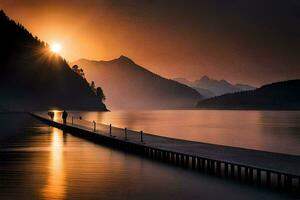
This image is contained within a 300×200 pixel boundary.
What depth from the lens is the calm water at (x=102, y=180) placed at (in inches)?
1007

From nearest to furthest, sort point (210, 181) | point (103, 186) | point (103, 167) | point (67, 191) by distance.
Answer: point (67, 191), point (103, 186), point (210, 181), point (103, 167)

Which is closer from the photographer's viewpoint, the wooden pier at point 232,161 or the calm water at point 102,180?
the calm water at point 102,180

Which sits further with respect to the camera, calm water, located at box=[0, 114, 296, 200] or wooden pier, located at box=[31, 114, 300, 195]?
wooden pier, located at box=[31, 114, 300, 195]

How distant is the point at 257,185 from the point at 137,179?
25.0ft

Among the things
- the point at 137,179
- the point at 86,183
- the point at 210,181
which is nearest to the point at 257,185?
the point at 210,181

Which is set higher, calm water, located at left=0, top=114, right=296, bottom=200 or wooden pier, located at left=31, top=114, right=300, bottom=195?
Answer: wooden pier, located at left=31, top=114, right=300, bottom=195

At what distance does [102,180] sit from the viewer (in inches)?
1180

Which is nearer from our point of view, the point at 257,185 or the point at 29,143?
the point at 257,185

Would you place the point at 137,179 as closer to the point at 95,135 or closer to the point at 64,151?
the point at 64,151

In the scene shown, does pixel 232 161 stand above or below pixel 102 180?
above

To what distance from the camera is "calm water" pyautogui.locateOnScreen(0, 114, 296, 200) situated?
83.9 ft

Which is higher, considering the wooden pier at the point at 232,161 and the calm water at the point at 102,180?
the wooden pier at the point at 232,161

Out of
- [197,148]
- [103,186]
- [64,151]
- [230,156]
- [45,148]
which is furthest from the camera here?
[45,148]

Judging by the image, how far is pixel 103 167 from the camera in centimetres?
3638
